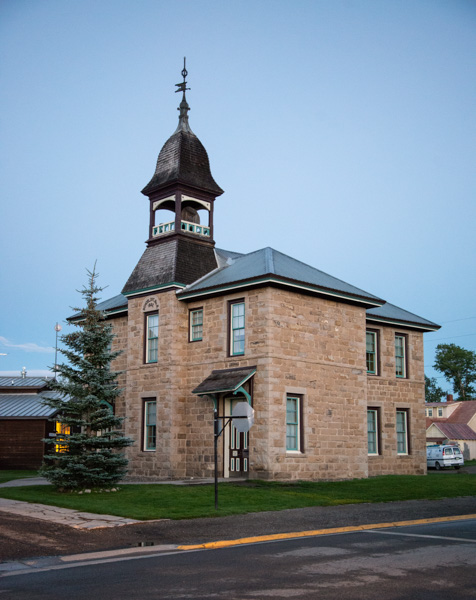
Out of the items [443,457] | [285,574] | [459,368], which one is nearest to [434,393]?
[459,368]

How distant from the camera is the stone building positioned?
22250 millimetres

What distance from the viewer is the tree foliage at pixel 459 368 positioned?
93688mm

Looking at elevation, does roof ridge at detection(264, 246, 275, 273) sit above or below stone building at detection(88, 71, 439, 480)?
above

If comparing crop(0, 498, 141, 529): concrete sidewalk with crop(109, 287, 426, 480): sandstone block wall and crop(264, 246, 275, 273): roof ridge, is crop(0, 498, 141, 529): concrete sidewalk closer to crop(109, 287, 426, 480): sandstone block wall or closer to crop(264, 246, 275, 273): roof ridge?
crop(109, 287, 426, 480): sandstone block wall

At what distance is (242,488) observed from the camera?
18938 mm

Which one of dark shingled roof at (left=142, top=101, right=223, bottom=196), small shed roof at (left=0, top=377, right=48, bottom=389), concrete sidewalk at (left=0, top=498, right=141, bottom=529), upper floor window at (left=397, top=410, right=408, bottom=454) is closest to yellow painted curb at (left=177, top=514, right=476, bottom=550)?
concrete sidewalk at (left=0, top=498, right=141, bottom=529)

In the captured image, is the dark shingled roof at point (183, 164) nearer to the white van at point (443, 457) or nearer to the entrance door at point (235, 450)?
the entrance door at point (235, 450)

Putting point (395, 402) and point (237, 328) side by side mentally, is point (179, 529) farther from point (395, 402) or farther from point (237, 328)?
point (395, 402)

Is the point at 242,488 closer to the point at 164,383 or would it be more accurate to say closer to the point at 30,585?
the point at 164,383

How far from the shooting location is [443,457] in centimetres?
4438

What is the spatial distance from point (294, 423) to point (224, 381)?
2851 millimetres

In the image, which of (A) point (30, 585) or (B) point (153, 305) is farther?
(B) point (153, 305)

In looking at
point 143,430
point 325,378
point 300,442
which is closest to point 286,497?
point 300,442

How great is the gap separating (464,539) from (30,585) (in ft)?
22.8
